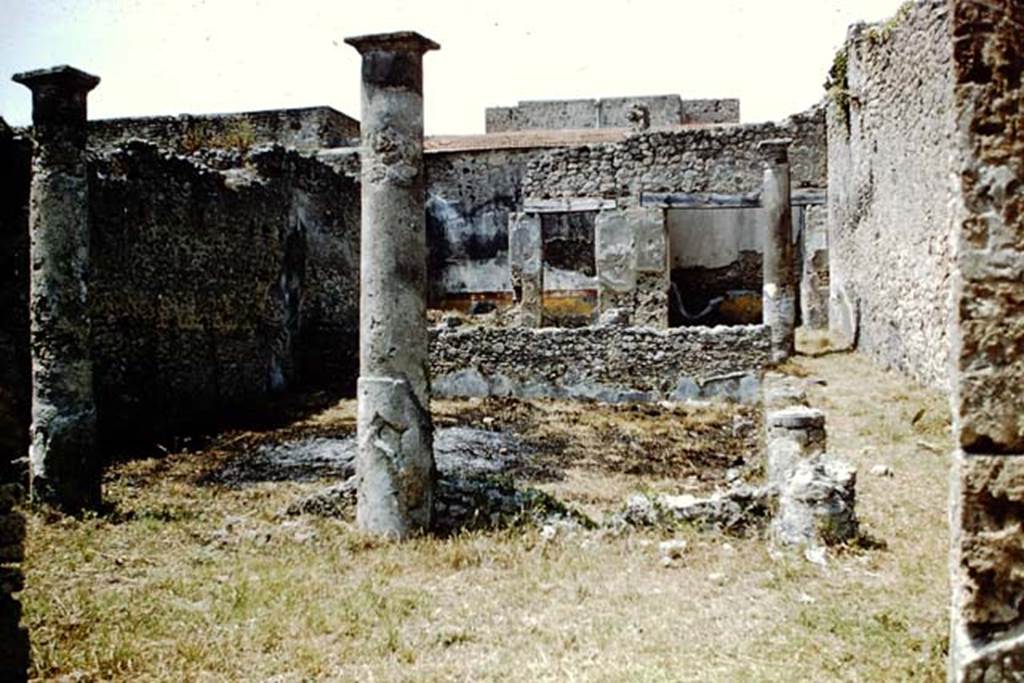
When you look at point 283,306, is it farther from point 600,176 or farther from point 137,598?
point 137,598

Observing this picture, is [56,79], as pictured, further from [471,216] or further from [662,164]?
[471,216]

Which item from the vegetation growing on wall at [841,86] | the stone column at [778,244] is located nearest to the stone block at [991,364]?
the stone column at [778,244]

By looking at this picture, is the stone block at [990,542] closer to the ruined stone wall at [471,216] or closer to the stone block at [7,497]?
the stone block at [7,497]

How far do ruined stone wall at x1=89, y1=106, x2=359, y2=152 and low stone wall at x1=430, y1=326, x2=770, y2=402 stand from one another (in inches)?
455

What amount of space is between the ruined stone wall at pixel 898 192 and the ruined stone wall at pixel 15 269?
790 centimetres

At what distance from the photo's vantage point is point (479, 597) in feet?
15.3

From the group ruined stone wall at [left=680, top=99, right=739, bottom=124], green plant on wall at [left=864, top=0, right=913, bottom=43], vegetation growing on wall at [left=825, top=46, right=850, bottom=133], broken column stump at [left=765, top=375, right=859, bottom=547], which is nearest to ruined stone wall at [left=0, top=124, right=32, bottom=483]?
broken column stump at [left=765, top=375, right=859, bottom=547]

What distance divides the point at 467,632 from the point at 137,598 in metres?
1.71

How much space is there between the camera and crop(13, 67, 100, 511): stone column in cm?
673

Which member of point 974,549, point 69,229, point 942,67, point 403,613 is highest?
point 942,67

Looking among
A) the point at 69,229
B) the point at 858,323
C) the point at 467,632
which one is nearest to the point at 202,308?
the point at 69,229

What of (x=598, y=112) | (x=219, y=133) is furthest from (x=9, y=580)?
(x=598, y=112)

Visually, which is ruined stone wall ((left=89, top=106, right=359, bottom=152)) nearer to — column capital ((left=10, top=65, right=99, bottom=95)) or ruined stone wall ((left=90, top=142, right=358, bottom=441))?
ruined stone wall ((left=90, top=142, right=358, bottom=441))

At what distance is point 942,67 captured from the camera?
29.7 ft
